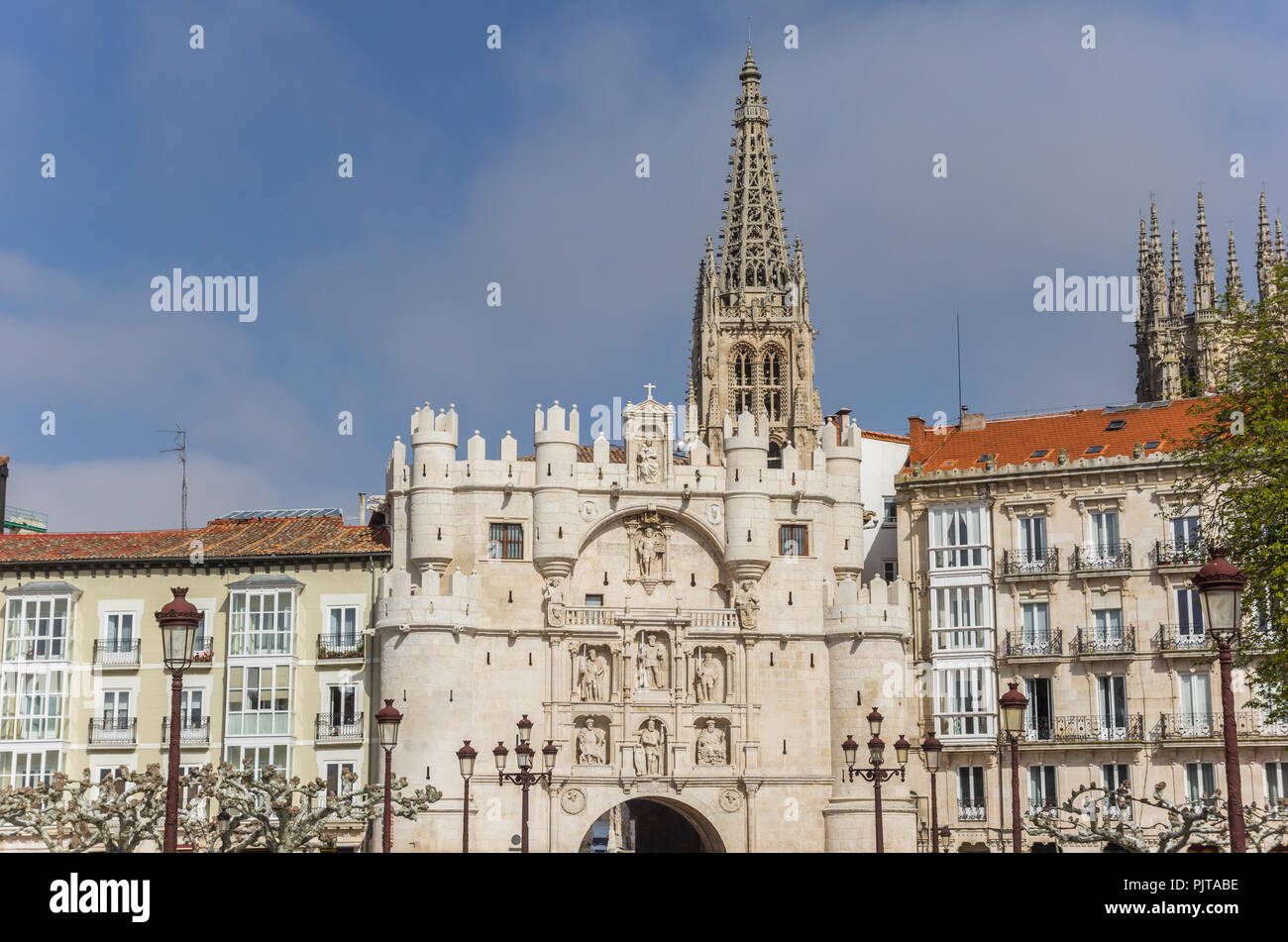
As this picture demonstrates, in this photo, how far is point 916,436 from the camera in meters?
78.8

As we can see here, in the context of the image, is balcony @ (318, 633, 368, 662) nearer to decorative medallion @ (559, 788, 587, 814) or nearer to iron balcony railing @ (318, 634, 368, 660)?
iron balcony railing @ (318, 634, 368, 660)

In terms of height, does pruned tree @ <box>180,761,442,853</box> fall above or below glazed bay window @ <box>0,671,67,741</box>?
below

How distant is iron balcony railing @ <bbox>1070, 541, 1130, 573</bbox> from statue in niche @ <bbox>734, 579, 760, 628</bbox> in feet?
43.9

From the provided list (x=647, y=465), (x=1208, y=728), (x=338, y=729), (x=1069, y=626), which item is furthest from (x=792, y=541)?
(x=338, y=729)

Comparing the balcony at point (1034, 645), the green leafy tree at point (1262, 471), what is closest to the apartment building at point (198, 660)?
the balcony at point (1034, 645)

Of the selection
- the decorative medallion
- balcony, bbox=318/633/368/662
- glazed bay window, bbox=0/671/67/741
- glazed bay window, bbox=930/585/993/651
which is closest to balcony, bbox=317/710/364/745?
balcony, bbox=318/633/368/662

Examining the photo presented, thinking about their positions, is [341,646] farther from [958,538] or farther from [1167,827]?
[1167,827]

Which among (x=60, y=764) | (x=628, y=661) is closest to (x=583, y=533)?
(x=628, y=661)

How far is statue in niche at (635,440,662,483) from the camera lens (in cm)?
7088

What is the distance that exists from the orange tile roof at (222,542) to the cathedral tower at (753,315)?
3811 centimetres

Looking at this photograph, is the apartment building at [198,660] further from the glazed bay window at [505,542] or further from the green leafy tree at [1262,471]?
the green leafy tree at [1262,471]

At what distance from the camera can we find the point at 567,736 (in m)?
67.5

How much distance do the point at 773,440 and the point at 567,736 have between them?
43004 millimetres
